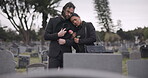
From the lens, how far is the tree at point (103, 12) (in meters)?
63.7

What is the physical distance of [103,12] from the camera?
64688 millimetres

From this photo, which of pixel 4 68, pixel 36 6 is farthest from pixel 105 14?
pixel 4 68

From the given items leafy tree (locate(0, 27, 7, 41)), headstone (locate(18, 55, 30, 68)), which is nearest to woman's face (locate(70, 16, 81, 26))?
headstone (locate(18, 55, 30, 68))

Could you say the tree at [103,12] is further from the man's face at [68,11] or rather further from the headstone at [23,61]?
the man's face at [68,11]

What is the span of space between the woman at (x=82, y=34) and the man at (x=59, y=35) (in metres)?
0.10

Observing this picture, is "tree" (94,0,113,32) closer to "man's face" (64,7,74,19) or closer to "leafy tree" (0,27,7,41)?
"leafy tree" (0,27,7,41)

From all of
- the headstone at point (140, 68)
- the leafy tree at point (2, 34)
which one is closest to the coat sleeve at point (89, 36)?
the headstone at point (140, 68)

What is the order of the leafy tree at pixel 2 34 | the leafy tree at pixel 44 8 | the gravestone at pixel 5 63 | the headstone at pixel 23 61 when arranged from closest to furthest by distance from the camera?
the gravestone at pixel 5 63, the headstone at pixel 23 61, the leafy tree at pixel 44 8, the leafy tree at pixel 2 34

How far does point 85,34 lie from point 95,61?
513mm

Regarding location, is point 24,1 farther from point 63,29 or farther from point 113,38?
point 63,29

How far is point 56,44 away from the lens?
3801 mm

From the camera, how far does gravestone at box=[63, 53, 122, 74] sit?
3.60 m

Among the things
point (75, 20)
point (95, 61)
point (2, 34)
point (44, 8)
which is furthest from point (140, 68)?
point (2, 34)

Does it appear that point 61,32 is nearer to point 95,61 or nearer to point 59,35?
point 59,35
